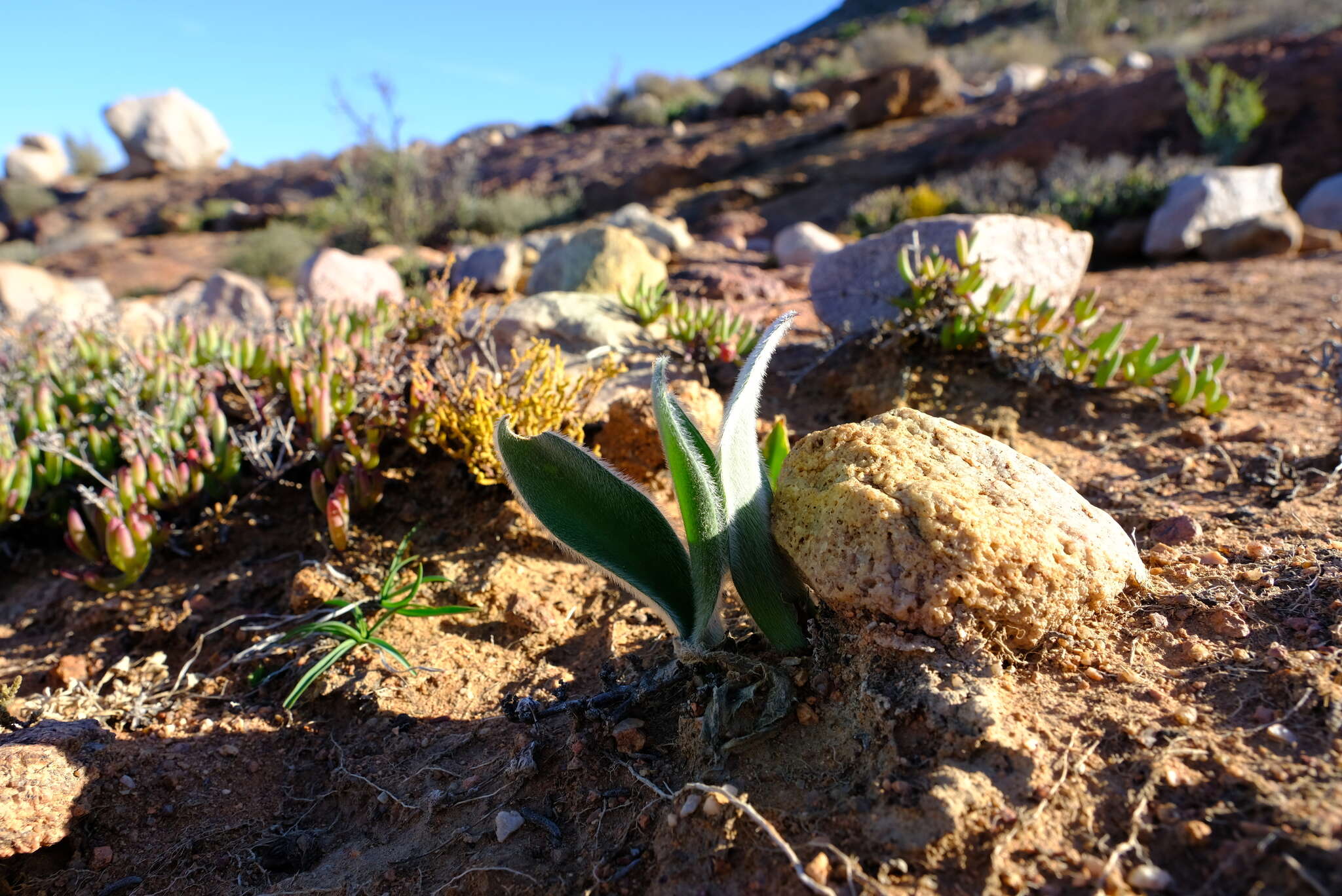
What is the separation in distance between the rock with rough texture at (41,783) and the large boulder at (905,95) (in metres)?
18.0

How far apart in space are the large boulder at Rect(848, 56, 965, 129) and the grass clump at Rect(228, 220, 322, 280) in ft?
38.1

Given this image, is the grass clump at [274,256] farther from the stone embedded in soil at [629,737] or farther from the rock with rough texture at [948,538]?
the rock with rough texture at [948,538]

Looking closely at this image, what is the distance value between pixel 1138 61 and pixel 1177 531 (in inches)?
829

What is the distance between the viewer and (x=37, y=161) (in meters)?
34.8

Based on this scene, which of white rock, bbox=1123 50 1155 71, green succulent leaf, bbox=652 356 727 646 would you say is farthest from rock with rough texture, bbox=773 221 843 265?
white rock, bbox=1123 50 1155 71

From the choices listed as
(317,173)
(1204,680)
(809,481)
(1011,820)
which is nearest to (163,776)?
(809,481)

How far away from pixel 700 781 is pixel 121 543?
7.90 ft

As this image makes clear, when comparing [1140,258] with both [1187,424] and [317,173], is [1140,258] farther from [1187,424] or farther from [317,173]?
[317,173]

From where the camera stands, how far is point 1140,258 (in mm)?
7703

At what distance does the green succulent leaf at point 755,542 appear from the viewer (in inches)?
69.6

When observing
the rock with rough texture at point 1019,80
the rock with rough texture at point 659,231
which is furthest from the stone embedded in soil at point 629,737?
the rock with rough texture at point 1019,80

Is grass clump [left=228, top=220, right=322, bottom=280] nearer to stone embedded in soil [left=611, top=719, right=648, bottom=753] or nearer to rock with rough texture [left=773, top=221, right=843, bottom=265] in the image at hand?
rock with rough texture [left=773, top=221, right=843, bottom=265]

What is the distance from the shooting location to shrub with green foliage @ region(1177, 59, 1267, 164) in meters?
10.4

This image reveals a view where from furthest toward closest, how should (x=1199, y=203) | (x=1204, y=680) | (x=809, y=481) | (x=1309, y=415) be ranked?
(x=1199, y=203) → (x=1309, y=415) → (x=809, y=481) → (x=1204, y=680)
